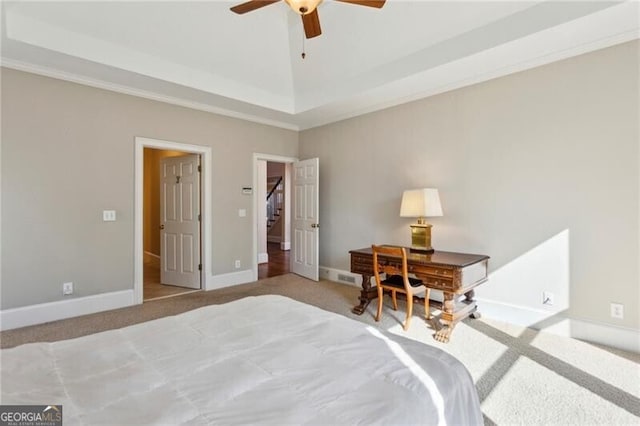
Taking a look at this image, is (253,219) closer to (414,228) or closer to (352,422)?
(414,228)

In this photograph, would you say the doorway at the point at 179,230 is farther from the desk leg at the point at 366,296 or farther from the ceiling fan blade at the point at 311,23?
the ceiling fan blade at the point at 311,23

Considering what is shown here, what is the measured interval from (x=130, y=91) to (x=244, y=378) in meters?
4.06

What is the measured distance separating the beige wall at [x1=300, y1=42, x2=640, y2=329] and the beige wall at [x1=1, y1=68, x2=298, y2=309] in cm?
324

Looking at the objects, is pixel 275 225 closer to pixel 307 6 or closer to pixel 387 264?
pixel 387 264

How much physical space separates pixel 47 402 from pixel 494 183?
3.83 m

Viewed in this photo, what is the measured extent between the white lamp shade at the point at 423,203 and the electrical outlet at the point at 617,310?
5.54ft

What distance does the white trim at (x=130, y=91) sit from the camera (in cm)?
328

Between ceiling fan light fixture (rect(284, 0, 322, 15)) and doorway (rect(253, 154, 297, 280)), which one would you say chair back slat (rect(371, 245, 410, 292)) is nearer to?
ceiling fan light fixture (rect(284, 0, 322, 15))

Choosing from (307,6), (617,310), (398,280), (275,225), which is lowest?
(617,310)

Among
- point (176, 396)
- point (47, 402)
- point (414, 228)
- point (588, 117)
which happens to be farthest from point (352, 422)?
point (588, 117)

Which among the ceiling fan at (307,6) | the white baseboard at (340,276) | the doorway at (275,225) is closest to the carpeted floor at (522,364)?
the white baseboard at (340,276)

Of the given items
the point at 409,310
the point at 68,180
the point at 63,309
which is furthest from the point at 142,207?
the point at 409,310

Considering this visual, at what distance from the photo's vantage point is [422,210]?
143 inches

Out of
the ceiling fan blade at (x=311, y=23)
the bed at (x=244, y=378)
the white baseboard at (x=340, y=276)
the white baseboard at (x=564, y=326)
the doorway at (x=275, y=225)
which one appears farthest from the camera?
the doorway at (x=275, y=225)
